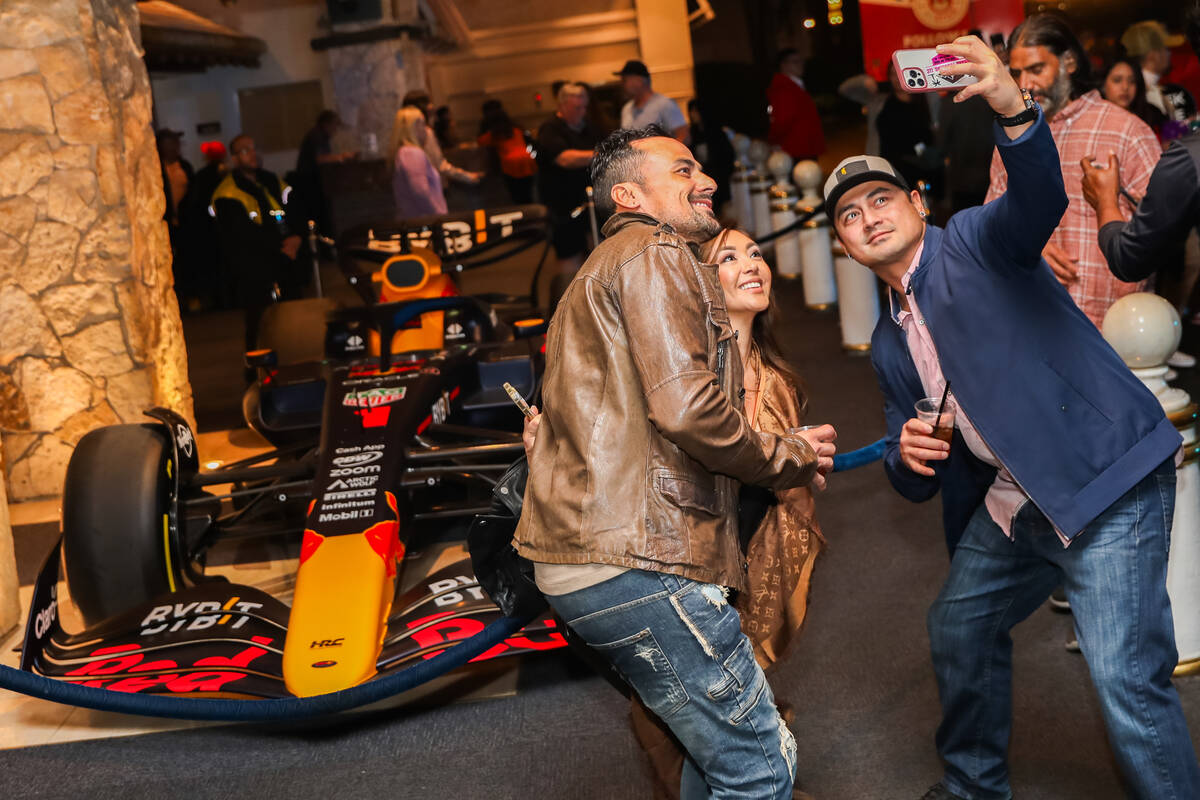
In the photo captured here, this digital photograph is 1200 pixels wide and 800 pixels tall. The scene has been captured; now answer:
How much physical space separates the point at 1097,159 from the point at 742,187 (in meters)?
10.5

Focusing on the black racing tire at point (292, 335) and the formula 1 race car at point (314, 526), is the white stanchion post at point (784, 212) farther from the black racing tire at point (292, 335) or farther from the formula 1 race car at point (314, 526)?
the formula 1 race car at point (314, 526)

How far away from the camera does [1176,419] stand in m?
3.32

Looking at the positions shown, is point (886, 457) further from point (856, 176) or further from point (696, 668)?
point (696, 668)

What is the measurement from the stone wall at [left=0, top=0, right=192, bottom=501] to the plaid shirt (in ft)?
15.1

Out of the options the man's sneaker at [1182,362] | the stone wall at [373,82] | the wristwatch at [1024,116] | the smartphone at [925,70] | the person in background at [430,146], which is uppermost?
the stone wall at [373,82]

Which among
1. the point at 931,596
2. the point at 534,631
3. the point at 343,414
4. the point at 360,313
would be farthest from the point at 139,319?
the point at 931,596

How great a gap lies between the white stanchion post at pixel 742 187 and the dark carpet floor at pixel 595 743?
9791mm

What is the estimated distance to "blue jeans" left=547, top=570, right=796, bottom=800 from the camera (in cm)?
216

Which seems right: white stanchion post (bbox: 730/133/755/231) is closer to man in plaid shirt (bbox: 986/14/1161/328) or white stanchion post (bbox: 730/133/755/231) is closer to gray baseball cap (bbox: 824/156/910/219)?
man in plaid shirt (bbox: 986/14/1161/328)

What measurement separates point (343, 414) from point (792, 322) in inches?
211

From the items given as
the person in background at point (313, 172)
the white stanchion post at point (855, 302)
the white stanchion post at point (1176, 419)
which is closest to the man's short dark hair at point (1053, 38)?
the white stanchion post at point (1176, 419)

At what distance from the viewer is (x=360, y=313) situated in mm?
6387

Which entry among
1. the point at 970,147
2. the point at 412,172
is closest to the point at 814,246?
the point at 970,147

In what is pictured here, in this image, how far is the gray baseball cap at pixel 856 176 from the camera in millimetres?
2602
